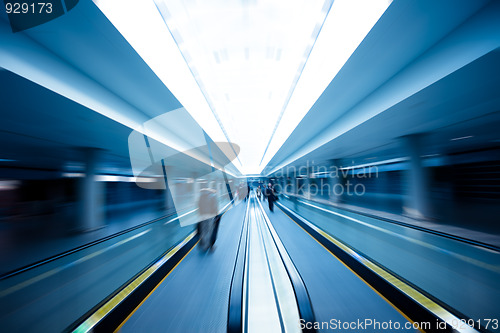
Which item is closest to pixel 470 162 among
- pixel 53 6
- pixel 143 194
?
pixel 53 6

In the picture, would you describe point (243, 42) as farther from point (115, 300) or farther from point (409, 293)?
point (409, 293)

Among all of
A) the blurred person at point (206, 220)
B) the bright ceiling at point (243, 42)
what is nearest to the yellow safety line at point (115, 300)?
the blurred person at point (206, 220)

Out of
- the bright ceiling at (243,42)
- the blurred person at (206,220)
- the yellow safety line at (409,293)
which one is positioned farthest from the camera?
the blurred person at (206,220)

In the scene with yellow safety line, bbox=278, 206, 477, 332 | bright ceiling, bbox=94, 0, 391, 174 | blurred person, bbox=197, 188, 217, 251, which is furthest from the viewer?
blurred person, bbox=197, 188, 217, 251

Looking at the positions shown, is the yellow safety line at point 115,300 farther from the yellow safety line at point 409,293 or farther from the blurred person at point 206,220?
the yellow safety line at point 409,293

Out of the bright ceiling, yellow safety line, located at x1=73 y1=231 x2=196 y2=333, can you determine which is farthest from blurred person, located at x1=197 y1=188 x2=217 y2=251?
the bright ceiling

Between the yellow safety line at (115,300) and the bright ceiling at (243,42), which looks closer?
the yellow safety line at (115,300)

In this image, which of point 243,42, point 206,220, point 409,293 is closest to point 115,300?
point 206,220

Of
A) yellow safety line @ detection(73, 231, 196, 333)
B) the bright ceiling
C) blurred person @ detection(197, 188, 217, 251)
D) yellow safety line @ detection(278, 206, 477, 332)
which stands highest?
the bright ceiling

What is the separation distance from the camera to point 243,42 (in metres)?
3.54

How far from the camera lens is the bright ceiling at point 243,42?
268cm

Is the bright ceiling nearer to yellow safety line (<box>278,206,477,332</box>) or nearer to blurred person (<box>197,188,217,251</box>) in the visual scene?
blurred person (<box>197,188,217,251</box>)

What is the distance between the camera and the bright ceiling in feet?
8.79

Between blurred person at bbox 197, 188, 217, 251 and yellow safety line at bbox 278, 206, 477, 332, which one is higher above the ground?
blurred person at bbox 197, 188, 217, 251
